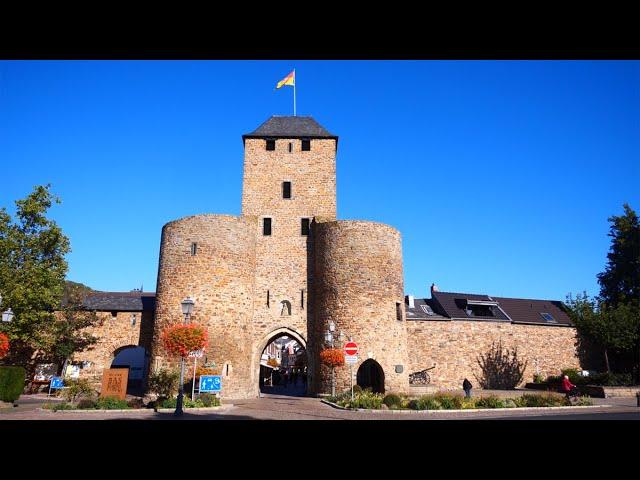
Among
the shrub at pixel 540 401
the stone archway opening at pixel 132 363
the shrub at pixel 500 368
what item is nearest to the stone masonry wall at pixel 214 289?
the stone archway opening at pixel 132 363

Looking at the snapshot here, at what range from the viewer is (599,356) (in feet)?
101

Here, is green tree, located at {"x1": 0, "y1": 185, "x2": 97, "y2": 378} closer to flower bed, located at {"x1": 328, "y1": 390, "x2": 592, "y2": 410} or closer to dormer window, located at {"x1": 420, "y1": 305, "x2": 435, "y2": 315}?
flower bed, located at {"x1": 328, "y1": 390, "x2": 592, "y2": 410}

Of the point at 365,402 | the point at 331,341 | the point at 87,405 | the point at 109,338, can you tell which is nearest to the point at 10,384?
the point at 87,405

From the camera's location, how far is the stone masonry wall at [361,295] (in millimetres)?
21469

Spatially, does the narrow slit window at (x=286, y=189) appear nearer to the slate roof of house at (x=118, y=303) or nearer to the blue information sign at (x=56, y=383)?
the slate roof of house at (x=118, y=303)

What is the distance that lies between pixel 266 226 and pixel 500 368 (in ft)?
57.3

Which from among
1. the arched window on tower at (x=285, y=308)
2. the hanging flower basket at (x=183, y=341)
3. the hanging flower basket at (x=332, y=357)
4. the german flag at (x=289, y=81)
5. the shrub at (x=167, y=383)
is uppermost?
the german flag at (x=289, y=81)

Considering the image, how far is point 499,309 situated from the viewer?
31469mm

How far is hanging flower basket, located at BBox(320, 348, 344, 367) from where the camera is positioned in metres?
19.9

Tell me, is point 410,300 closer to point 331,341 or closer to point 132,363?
point 331,341

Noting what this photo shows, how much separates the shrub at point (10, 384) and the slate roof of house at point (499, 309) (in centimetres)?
2031
